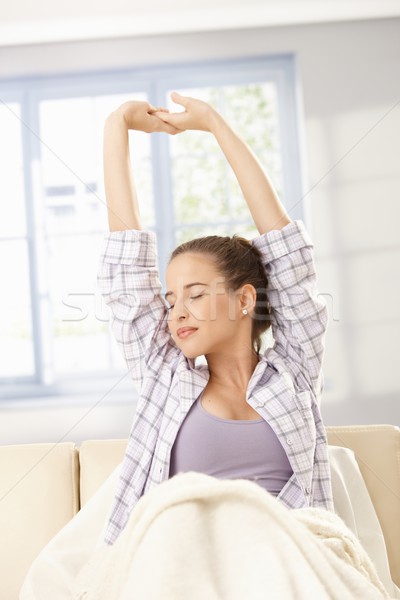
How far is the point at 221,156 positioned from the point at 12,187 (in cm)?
111

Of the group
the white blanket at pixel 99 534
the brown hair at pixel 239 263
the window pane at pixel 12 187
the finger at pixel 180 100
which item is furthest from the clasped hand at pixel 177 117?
the window pane at pixel 12 187

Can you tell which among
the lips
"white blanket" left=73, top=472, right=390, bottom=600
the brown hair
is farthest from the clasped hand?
"white blanket" left=73, top=472, right=390, bottom=600

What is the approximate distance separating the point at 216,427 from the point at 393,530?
479 mm

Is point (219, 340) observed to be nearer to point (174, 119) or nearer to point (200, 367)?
point (200, 367)

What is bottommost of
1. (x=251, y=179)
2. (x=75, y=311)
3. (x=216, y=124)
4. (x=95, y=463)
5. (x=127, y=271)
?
(x=95, y=463)

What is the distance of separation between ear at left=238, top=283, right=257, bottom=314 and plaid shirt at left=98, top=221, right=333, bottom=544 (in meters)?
0.05

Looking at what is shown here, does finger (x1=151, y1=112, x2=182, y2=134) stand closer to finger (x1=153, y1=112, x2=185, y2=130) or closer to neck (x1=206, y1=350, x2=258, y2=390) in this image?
finger (x1=153, y1=112, x2=185, y2=130)

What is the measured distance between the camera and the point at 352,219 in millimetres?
3584

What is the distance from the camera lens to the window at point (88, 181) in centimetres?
371

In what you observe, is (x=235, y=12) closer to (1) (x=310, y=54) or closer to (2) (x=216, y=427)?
(1) (x=310, y=54)

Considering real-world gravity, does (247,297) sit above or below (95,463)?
above

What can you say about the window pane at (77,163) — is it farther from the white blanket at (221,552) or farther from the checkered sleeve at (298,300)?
the white blanket at (221,552)

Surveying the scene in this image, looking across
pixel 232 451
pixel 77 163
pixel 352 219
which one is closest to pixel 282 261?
pixel 232 451

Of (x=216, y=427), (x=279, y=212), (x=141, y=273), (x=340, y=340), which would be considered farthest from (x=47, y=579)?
(x=340, y=340)
